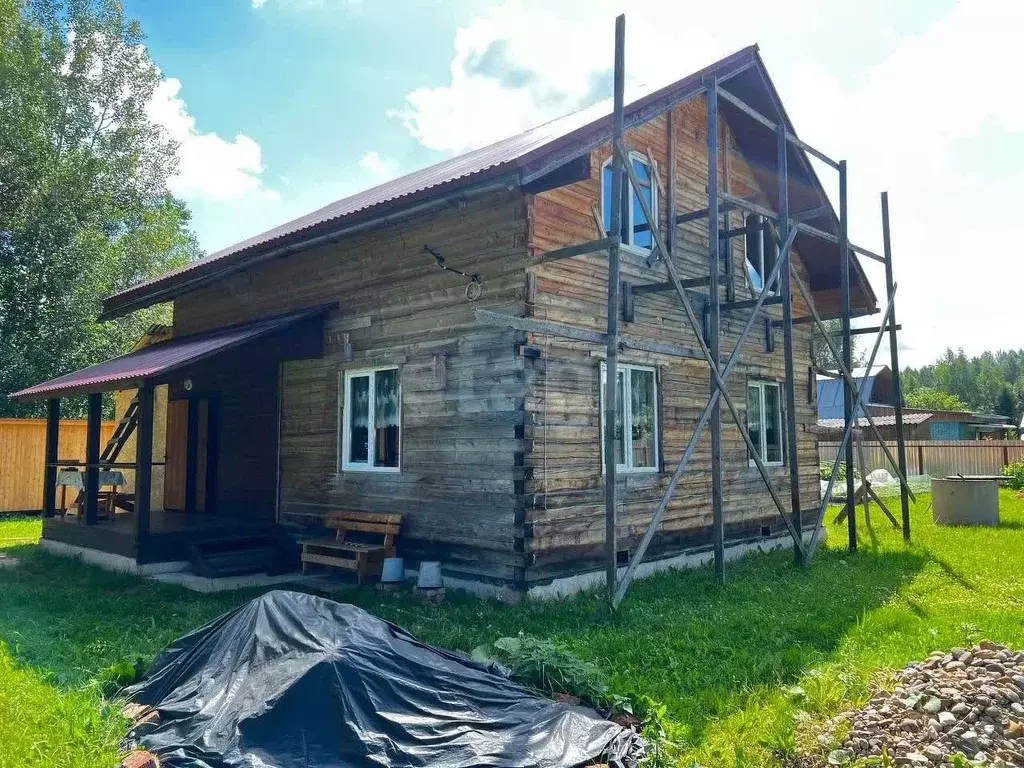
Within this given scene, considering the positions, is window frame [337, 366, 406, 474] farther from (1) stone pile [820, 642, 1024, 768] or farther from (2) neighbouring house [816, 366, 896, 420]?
(2) neighbouring house [816, 366, 896, 420]

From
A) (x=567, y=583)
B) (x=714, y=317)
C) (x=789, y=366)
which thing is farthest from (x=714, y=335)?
(x=567, y=583)

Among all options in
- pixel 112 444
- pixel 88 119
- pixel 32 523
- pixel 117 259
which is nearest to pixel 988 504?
pixel 112 444

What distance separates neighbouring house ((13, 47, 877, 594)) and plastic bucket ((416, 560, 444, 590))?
331 millimetres

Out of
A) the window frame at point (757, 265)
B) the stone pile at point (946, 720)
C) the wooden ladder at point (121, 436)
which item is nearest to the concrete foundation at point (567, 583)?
the stone pile at point (946, 720)

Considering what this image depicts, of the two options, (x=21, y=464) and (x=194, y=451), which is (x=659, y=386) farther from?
(x=21, y=464)

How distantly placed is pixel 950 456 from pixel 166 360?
88.6ft

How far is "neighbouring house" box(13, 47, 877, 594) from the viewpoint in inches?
320

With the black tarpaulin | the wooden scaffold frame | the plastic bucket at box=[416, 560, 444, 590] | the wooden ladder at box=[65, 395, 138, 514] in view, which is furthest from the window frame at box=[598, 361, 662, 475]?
the wooden ladder at box=[65, 395, 138, 514]

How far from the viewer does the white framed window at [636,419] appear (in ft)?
30.7

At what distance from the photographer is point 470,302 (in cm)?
854

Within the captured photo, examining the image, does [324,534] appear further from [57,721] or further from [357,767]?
[357,767]

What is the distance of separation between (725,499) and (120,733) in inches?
339

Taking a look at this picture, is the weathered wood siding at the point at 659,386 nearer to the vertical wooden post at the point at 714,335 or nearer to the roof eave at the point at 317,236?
the roof eave at the point at 317,236

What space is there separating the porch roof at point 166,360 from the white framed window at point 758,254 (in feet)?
22.5
